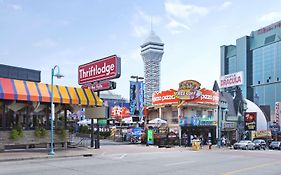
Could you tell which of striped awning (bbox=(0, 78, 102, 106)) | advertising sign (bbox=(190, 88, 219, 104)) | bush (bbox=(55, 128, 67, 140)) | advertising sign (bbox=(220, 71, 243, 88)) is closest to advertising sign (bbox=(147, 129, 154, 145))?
advertising sign (bbox=(190, 88, 219, 104))

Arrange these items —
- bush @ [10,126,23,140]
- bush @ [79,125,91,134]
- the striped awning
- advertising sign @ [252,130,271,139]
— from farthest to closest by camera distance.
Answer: advertising sign @ [252,130,271,139] → bush @ [79,125,91,134] → bush @ [10,126,23,140] → the striped awning

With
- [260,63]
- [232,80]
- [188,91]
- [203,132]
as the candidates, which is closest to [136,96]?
[188,91]

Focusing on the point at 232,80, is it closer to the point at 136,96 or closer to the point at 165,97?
the point at 136,96

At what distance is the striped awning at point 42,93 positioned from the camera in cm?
2397

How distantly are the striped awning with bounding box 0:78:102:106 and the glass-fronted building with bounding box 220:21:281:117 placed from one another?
121 m

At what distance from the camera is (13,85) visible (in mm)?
24609

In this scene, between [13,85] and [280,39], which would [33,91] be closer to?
[13,85]

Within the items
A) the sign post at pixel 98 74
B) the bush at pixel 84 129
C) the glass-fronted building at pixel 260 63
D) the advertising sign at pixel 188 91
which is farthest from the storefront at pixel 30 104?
the glass-fronted building at pixel 260 63

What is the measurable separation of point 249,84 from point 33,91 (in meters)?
145

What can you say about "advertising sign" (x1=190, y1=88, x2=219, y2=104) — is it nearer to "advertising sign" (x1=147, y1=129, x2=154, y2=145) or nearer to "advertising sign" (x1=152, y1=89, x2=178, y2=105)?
"advertising sign" (x1=152, y1=89, x2=178, y2=105)

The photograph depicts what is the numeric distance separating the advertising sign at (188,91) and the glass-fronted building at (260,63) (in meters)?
104

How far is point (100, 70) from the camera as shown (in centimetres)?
3078

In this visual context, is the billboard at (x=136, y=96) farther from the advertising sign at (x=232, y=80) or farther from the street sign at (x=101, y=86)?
the advertising sign at (x=232, y=80)

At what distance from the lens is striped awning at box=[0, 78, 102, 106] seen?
78.6ft
